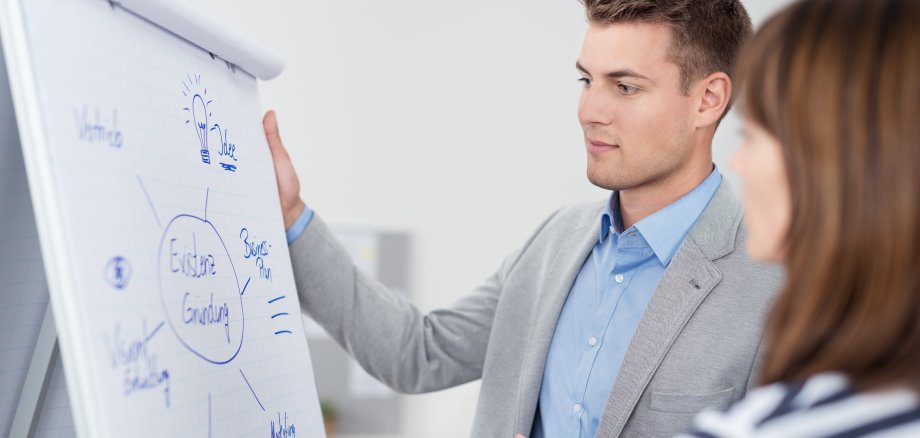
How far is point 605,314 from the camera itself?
157 centimetres

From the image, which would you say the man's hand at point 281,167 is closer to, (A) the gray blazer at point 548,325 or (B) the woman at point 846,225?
(A) the gray blazer at point 548,325

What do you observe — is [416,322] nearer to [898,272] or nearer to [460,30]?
[898,272]

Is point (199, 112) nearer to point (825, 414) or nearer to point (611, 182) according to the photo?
point (611, 182)

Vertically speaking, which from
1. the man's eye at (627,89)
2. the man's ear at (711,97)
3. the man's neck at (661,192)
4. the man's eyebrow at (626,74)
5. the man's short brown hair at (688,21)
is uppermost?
the man's short brown hair at (688,21)

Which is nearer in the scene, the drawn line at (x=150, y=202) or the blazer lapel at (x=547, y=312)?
the drawn line at (x=150, y=202)

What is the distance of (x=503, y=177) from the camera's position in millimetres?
3930

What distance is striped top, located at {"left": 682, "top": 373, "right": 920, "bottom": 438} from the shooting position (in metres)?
0.68

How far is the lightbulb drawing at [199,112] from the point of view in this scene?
1201 mm

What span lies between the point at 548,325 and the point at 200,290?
737mm

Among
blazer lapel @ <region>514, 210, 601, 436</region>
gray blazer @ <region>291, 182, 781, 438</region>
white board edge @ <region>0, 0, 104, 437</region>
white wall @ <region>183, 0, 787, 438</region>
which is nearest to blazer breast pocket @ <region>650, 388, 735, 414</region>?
gray blazer @ <region>291, 182, 781, 438</region>

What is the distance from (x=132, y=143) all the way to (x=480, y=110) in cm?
297

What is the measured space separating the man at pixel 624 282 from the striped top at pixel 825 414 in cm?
70

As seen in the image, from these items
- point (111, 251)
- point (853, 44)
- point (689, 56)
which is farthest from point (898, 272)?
point (689, 56)

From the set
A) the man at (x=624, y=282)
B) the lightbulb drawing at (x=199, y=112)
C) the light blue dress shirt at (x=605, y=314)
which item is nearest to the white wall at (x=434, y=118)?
the man at (x=624, y=282)
